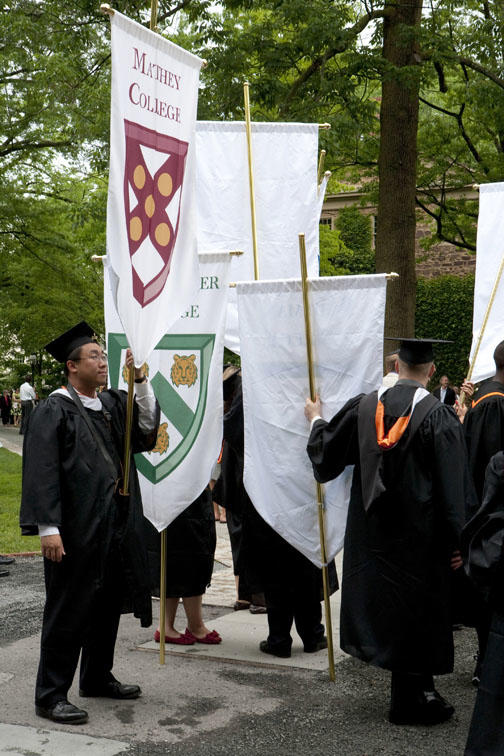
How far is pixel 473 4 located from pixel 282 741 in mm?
13042

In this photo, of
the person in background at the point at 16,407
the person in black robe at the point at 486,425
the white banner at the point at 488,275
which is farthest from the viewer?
the person in background at the point at 16,407

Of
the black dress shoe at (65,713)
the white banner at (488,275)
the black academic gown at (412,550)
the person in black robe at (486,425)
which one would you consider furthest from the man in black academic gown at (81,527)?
the white banner at (488,275)

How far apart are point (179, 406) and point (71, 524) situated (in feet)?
4.36

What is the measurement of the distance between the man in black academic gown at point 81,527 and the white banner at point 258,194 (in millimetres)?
2747

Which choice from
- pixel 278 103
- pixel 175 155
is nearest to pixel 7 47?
pixel 278 103

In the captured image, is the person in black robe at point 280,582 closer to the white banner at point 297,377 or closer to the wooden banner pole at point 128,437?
the white banner at point 297,377

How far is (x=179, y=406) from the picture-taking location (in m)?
6.19

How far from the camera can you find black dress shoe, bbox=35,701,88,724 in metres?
4.95

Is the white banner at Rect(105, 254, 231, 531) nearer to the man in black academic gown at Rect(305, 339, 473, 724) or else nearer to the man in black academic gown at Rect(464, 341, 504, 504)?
the man in black academic gown at Rect(305, 339, 473, 724)

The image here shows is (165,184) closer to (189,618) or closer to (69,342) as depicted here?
(69,342)

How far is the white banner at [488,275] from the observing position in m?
7.12

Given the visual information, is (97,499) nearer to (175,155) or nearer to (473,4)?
(175,155)

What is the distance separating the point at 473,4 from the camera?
49.7 ft

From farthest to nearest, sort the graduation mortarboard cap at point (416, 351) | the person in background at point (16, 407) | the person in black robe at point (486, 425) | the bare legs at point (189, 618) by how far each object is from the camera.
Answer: the person in background at point (16, 407), the bare legs at point (189, 618), the person in black robe at point (486, 425), the graduation mortarboard cap at point (416, 351)
